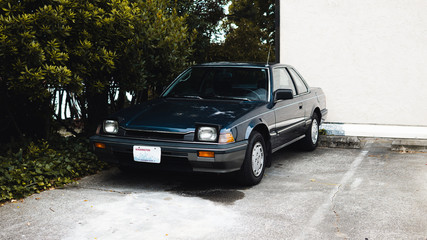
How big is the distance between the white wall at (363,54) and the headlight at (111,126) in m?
5.27

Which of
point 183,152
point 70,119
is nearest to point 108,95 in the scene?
point 70,119

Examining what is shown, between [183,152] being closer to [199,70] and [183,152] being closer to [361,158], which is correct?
[199,70]

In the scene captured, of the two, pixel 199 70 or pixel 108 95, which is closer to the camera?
pixel 199 70

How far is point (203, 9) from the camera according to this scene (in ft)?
38.9

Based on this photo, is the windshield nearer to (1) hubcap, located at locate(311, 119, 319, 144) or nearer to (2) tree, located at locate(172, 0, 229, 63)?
(1) hubcap, located at locate(311, 119, 319, 144)

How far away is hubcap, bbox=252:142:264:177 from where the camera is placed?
570cm

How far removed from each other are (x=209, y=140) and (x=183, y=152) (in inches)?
12.0

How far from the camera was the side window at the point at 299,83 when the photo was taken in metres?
7.50

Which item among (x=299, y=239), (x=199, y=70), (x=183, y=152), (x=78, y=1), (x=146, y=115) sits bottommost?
(x=299, y=239)

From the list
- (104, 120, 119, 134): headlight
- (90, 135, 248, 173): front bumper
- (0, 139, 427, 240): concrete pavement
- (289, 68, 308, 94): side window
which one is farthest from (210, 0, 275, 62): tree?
(90, 135, 248, 173): front bumper

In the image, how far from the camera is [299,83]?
7633 mm

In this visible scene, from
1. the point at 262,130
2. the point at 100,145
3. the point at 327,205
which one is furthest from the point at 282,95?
the point at 100,145

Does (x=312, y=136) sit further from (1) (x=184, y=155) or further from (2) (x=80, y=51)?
(2) (x=80, y=51)

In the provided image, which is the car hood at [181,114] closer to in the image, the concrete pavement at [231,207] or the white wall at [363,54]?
the concrete pavement at [231,207]
